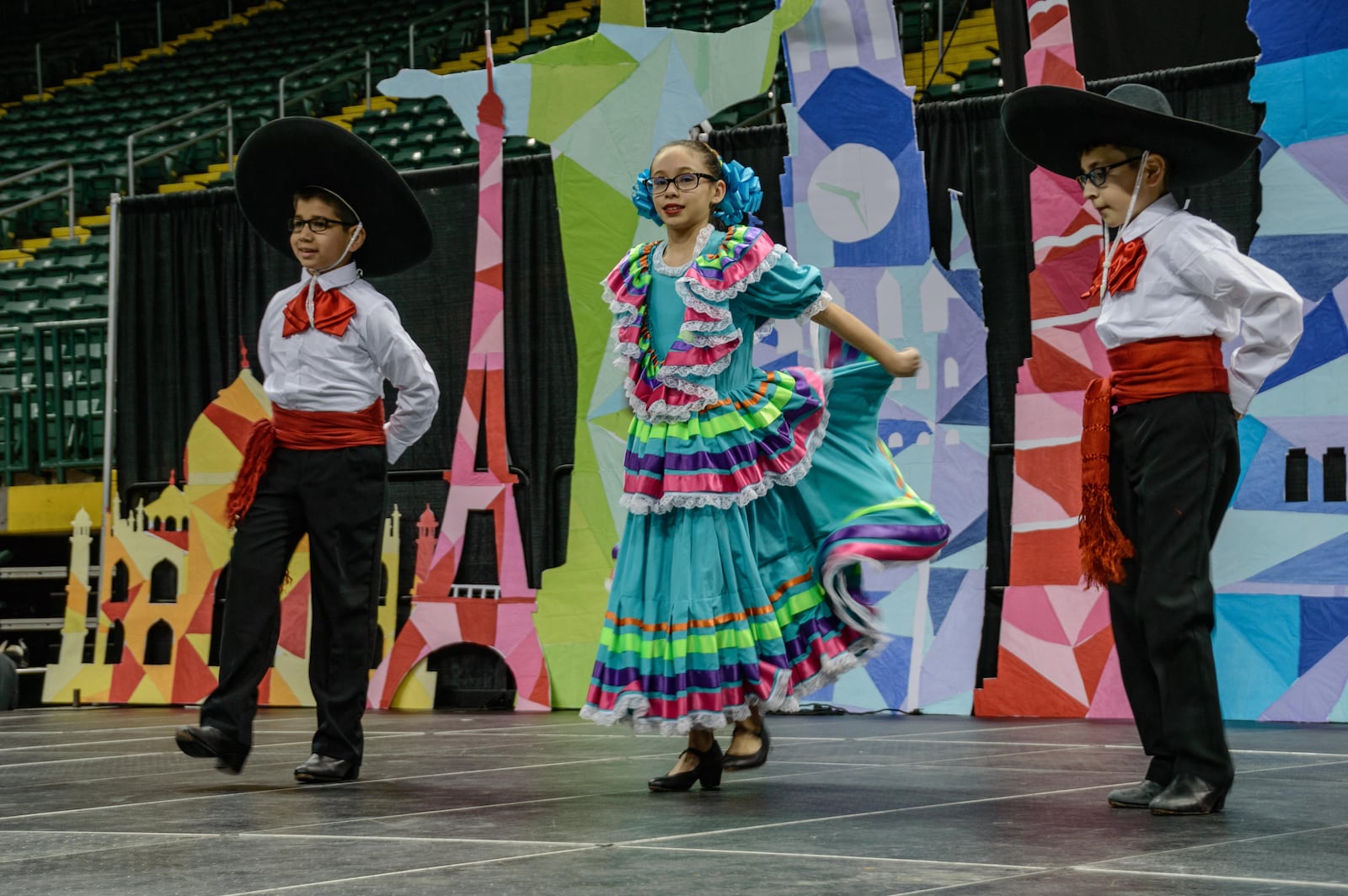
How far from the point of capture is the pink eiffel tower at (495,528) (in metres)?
7.00

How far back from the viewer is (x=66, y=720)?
6.82 meters

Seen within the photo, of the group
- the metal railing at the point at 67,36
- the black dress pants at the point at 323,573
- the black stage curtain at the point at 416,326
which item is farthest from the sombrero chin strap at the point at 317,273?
the metal railing at the point at 67,36

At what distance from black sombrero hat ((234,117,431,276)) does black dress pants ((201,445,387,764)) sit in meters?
0.60

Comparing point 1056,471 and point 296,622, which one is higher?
point 1056,471

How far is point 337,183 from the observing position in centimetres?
440

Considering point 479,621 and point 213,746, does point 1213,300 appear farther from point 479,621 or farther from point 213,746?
point 479,621

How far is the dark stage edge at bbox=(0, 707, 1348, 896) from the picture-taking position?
237cm

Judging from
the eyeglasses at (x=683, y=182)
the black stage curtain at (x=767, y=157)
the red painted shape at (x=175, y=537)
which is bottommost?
the red painted shape at (x=175, y=537)

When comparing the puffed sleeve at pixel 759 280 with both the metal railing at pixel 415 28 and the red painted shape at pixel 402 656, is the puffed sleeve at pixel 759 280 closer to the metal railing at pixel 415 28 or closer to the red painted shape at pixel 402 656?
the red painted shape at pixel 402 656

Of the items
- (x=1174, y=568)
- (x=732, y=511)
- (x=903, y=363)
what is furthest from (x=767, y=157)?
(x=1174, y=568)

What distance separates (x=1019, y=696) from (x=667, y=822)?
3.30 meters

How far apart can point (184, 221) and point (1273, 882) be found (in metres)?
6.95

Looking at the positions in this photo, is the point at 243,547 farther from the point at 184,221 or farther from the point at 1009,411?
the point at 184,221

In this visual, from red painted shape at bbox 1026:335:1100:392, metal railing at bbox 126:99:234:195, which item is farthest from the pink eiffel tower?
metal railing at bbox 126:99:234:195
